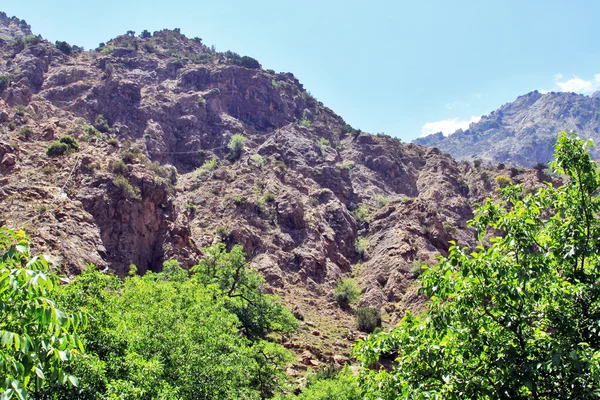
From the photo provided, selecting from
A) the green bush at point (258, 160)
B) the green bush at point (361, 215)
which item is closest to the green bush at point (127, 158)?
the green bush at point (258, 160)

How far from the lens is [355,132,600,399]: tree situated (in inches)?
228

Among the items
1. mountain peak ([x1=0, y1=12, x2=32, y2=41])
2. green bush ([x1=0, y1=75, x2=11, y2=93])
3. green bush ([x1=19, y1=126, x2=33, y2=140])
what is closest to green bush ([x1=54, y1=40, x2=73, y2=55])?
green bush ([x1=0, y1=75, x2=11, y2=93])

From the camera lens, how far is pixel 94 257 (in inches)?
1120

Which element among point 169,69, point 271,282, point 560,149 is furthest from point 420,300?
point 169,69

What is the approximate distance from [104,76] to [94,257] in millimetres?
48361

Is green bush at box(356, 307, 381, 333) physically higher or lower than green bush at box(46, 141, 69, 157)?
lower

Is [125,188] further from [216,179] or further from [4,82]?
[4,82]

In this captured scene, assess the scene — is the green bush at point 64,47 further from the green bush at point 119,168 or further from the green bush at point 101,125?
the green bush at point 119,168

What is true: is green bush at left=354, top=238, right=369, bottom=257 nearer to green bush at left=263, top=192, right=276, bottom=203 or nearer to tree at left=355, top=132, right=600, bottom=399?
green bush at left=263, top=192, right=276, bottom=203

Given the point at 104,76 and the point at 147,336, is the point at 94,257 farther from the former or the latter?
the point at 104,76

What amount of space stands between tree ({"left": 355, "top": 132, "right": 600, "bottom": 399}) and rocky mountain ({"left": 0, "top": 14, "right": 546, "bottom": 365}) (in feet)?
78.8

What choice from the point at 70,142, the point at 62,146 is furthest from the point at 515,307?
the point at 70,142

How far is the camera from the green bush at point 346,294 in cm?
3834

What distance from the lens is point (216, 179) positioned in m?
53.3
